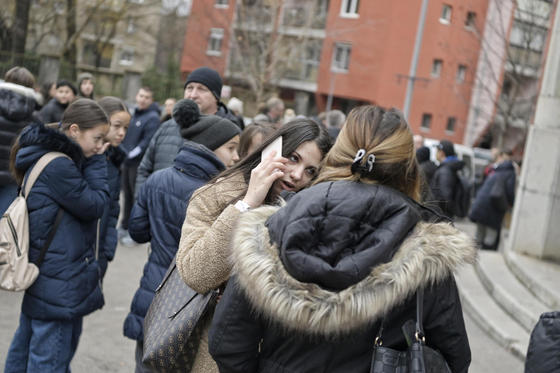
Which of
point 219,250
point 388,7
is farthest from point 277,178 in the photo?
point 388,7

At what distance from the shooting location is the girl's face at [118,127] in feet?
17.0

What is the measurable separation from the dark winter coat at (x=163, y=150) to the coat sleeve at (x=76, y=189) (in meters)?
1.36

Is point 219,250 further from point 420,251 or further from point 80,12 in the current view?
point 80,12

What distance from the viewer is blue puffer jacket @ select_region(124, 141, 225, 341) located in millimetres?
3658

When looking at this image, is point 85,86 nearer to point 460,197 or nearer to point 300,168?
point 460,197

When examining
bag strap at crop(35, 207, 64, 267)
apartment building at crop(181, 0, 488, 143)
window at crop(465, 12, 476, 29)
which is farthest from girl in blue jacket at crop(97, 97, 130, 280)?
apartment building at crop(181, 0, 488, 143)

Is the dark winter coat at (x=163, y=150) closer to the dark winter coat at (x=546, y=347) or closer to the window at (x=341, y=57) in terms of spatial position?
the dark winter coat at (x=546, y=347)

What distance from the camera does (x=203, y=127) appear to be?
3947 mm

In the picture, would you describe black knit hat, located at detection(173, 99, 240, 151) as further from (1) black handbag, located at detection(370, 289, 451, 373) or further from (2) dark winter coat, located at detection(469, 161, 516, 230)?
(2) dark winter coat, located at detection(469, 161, 516, 230)

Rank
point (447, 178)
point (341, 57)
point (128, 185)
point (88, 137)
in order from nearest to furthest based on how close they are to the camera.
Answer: point (88, 137), point (128, 185), point (447, 178), point (341, 57)

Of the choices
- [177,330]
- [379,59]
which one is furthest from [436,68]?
[177,330]

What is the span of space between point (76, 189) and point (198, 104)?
1721 millimetres

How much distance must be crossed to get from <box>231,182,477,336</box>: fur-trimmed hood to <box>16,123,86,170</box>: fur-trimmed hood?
2.15 meters

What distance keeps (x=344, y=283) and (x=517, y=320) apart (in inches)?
236
